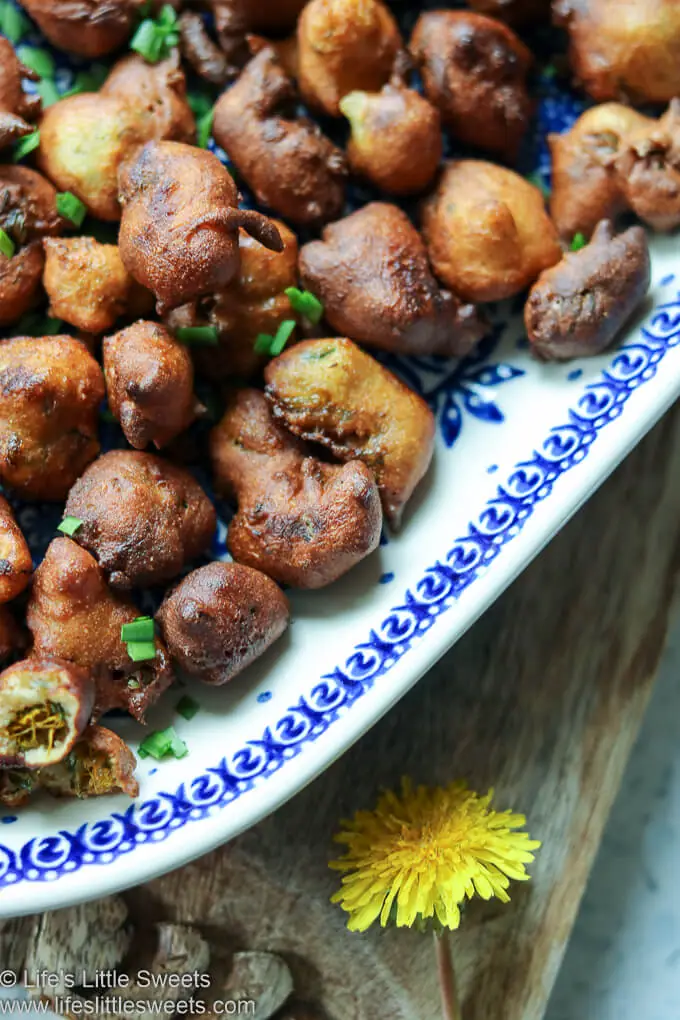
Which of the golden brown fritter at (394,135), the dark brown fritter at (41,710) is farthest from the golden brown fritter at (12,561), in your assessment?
the golden brown fritter at (394,135)

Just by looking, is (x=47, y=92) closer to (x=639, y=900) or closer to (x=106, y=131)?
(x=106, y=131)

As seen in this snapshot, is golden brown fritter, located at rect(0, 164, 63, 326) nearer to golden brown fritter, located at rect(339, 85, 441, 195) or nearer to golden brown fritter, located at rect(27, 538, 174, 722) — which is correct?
golden brown fritter, located at rect(27, 538, 174, 722)

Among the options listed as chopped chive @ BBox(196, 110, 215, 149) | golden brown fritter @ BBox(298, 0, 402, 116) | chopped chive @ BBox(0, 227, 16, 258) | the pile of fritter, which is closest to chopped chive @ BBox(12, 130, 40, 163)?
the pile of fritter

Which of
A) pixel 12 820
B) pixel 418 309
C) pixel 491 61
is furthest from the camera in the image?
pixel 491 61

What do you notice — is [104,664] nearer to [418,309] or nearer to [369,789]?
[369,789]

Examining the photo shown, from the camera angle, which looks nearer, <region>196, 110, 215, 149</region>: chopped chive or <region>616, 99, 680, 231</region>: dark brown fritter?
<region>616, 99, 680, 231</region>: dark brown fritter

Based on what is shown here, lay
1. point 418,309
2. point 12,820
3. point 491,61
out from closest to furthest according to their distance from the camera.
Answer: point 12,820
point 418,309
point 491,61

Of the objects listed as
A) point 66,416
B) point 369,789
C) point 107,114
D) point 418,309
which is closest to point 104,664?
point 66,416

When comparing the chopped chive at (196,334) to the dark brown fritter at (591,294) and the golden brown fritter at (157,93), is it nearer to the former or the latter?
the golden brown fritter at (157,93)

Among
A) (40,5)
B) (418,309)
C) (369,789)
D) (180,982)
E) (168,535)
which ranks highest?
(40,5)
